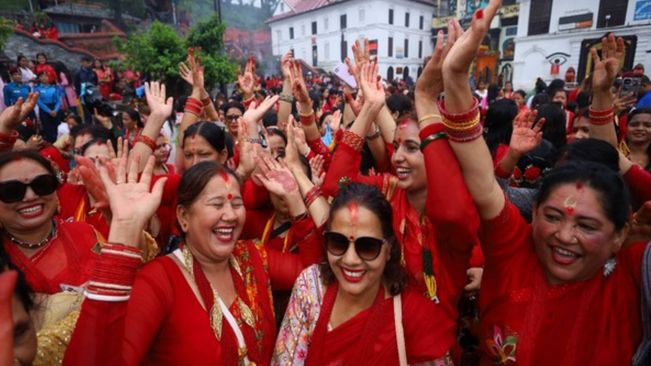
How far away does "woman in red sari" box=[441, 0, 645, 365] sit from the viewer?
4.75 feet

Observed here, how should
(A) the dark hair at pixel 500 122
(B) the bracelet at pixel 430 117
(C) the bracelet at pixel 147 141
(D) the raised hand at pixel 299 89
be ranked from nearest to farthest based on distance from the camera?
1. (B) the bracelet at pixel 430 117
2. (C) the bracelet at pixel 147 141
3. (A) the dark hair at pixel 500 122
4. (D) the raised hand at pixel 299 89

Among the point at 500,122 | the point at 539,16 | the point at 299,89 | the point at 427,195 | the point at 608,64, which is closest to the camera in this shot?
the point at 427,195

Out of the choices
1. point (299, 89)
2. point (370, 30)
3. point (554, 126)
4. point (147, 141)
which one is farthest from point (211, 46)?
point (370, 30)

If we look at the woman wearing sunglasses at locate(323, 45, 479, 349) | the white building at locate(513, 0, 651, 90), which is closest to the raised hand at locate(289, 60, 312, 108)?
the woman wearing sunglasses at locate(323, 45, 479, 349)

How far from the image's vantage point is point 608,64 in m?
2.78

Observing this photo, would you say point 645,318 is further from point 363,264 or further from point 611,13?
point 611,13

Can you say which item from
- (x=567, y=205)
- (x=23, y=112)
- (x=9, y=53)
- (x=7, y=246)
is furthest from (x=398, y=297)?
(x=9, y=53)

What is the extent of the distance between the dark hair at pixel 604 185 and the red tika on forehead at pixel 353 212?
2.56 feet

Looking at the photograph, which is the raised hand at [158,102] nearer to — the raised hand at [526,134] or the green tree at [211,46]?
the raised hand at [526,134]

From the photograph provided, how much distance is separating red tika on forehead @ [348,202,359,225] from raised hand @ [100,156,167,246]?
32.0 inches

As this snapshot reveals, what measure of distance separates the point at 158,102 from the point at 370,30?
123 feet

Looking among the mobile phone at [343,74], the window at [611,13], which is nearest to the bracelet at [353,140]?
the mobile phone at [343,74]

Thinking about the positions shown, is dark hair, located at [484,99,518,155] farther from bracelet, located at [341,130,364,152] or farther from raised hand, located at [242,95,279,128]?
raised hand, located at [242,95,279,128]

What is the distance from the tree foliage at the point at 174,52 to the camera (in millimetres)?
10359
